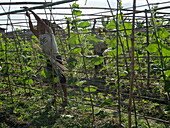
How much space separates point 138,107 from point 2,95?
94.8 inches

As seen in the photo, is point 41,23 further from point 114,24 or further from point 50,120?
point 114,24

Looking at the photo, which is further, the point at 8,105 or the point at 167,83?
the point at 8,105

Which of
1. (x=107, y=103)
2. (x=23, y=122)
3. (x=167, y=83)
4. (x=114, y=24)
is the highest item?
(x=114, y=24)

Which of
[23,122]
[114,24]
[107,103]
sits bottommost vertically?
[23,122]

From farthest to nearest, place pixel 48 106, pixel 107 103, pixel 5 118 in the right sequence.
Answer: pixel 48 106 < pixel 5 118 < pixel 107 103

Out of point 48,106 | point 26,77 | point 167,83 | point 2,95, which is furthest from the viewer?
point 2,95

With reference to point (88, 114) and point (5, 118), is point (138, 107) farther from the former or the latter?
point (5, 118)

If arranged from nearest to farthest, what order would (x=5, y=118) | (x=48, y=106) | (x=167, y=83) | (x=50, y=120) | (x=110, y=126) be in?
(x=167, y=83), (x=110, y=126), (x=50, y=120), (x=5, y=118), (x=48, y=106)

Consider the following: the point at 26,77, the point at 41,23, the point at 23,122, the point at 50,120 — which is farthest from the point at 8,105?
the point at 41,23

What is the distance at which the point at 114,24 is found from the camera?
2070mm

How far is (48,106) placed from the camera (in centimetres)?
358

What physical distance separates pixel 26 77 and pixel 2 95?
2.61 feet

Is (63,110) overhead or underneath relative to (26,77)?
underneath

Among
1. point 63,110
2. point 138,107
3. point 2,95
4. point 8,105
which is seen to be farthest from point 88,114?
point 2,95
